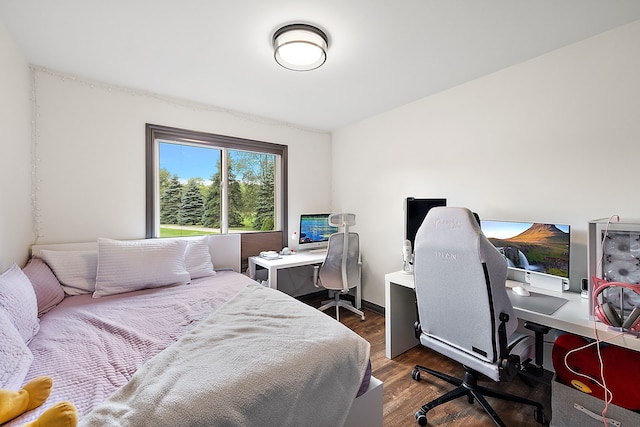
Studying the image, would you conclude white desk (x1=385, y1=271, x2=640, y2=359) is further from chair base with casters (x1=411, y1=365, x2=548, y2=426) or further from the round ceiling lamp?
the round ceiling lamp

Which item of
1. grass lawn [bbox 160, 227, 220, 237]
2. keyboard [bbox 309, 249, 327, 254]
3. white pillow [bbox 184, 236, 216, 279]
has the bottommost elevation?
keyboard [bbox 309, 249, 327, 254]

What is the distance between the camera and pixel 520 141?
2.07m

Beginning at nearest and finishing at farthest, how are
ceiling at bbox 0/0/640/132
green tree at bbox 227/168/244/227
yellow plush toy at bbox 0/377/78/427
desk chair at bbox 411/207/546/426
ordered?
yellow plush toy at bbox 0/377/78/427 < desk chair at bbox 411/207/546/426 < ceiling at bbox 0/0/640/132 < green tree at bbox 227/168/244/227

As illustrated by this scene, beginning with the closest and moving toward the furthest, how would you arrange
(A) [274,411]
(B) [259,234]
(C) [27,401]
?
1. (C) [27,401]
2. (A) [274,411]
3. (B) [259,234]

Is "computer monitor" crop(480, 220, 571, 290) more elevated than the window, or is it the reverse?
the window

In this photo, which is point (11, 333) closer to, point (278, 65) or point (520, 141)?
point (278, 65)

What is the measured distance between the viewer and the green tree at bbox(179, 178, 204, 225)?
9.47 feet

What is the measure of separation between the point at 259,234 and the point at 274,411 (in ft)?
8.09

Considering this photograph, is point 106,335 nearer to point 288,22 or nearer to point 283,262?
point 283,262

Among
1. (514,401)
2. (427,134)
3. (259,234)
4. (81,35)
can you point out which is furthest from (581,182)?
(81,35)

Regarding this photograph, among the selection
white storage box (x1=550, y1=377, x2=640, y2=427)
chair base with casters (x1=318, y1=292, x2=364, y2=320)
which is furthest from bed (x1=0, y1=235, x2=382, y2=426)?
chair base with casters (x1=318, y1=292, x2=364, y2=320)

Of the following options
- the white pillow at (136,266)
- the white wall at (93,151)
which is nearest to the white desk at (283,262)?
the white pillow at (136,266)

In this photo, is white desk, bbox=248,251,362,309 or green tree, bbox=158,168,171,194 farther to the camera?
green tree, bbox=158,168,171,194

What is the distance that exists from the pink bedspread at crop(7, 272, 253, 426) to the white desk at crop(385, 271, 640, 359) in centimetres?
133
